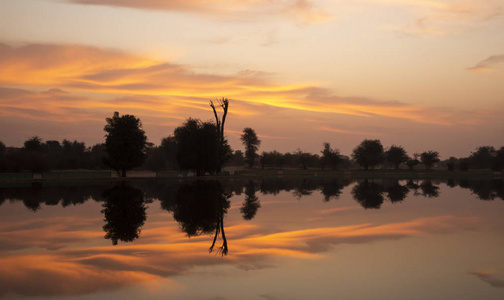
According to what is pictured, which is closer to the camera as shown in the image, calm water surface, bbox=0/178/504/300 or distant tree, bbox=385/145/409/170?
calm water surface, bbox=0/178/504/300

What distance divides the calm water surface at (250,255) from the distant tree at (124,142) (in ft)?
139

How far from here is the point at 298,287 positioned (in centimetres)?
919

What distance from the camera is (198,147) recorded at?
226ft

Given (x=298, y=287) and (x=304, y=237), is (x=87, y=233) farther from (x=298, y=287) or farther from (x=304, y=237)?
(x=298, y=287)

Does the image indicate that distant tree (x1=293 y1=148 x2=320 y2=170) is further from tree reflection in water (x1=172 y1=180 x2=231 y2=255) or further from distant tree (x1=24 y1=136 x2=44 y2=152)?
tree reflection in water (x1=172 y1=180 x2=231 y2=255)

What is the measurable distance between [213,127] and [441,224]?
55330 mm

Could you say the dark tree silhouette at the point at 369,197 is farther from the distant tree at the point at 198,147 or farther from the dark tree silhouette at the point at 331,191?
the distant tree at the point at 198,147

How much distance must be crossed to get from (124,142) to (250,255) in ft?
181

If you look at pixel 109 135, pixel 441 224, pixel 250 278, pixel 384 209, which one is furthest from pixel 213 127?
pixel 250 278

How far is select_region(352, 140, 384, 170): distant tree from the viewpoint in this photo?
13100 cm

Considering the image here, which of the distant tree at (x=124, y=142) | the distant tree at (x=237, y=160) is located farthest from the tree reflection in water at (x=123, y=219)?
the distant tree at (x=237, y=160)

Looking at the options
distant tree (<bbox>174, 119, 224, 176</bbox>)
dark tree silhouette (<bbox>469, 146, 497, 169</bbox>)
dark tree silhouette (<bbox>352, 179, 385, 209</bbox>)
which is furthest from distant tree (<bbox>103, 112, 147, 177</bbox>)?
dark tree silhouette (<bbox>469, 146, 497, 169</bbox>)

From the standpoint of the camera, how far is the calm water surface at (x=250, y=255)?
905cm

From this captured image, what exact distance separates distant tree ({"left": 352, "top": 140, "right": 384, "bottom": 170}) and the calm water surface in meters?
111
